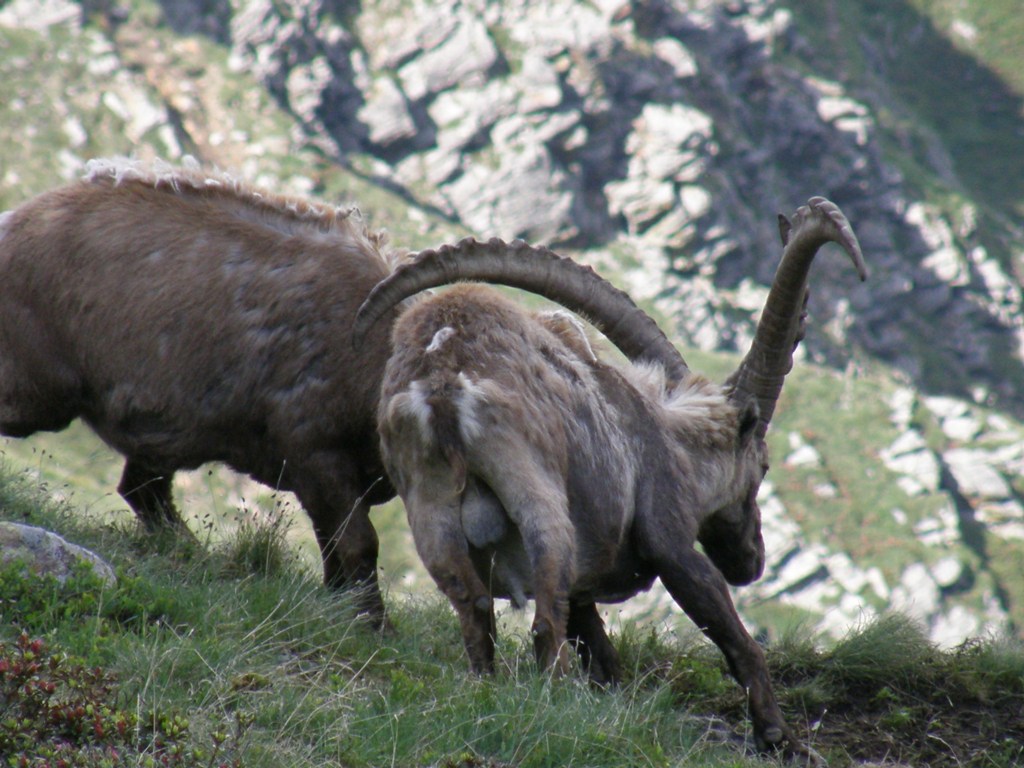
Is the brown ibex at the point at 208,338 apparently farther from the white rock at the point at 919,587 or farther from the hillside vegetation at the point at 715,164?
the white rock at the point at 919,587

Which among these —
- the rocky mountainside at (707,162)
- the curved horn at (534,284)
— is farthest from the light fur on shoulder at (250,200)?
the rocky mountainside at (707,162)

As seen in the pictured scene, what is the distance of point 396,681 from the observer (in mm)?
5020

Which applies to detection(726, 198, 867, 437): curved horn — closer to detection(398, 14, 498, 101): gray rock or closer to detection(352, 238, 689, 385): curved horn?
detection(352, 238, 689, 385): curved horn

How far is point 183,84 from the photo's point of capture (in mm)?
130000

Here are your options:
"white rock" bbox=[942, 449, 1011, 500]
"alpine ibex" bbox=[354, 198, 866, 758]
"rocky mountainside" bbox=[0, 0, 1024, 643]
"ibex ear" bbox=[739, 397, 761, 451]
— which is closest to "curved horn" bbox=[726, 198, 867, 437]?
"alpine ibex" bbox=[354, 198, 866, 758]

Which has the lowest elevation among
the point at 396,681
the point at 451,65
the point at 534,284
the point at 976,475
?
the point at 976,475

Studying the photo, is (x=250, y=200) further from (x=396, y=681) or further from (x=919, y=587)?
(x=919, y=587)

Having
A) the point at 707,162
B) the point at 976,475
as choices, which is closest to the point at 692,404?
the point at 976,475

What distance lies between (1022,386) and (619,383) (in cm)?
16663

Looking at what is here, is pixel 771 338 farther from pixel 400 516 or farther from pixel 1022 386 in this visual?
pixel 1022 386

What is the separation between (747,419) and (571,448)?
161 cm

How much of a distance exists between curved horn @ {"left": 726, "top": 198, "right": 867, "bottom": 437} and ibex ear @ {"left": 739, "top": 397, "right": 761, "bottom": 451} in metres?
0.15

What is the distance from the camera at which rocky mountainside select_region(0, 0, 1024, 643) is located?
113 metres

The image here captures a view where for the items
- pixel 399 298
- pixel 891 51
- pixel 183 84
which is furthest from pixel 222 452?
pixel 891 51
